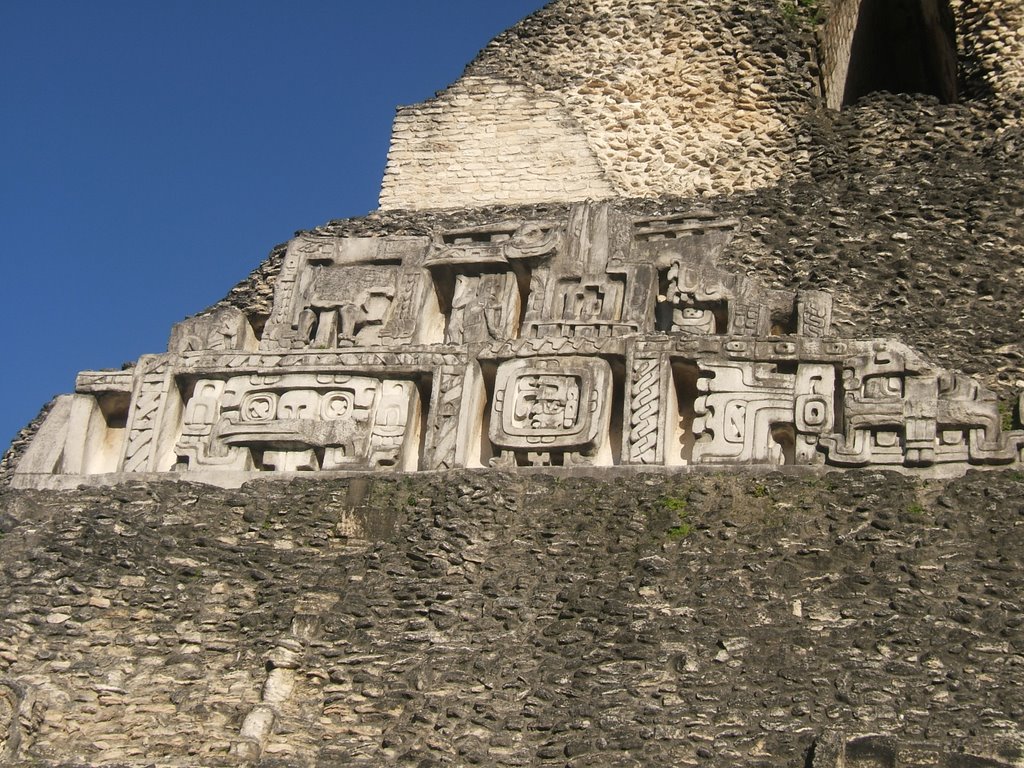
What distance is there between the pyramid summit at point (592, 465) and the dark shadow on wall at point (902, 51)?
1687 mm

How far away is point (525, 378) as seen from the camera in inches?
433

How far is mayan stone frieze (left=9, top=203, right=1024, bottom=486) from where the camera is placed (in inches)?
408

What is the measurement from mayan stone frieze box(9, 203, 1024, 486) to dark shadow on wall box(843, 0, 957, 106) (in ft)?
15.5

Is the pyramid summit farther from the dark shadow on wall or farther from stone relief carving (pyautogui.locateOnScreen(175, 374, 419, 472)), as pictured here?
the dark shadow on wall

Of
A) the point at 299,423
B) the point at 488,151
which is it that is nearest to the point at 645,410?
the point at 299,423

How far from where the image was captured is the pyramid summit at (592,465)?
8.56 metres

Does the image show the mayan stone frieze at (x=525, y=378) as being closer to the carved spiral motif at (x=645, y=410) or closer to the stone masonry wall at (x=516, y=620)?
the carved spiral motif at (x=645, y=410)

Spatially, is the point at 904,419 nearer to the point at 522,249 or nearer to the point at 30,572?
the point at 522,249

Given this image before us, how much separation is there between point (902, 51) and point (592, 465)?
9010 millimetres

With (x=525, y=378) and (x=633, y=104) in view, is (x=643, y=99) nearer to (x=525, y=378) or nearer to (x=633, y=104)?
(x=633, y=104)

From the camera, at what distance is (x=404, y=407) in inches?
438

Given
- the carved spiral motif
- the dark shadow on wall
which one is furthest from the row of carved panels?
the dark shadow on wall

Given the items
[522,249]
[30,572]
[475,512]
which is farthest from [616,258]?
[30,572]

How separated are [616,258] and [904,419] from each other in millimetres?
2631
